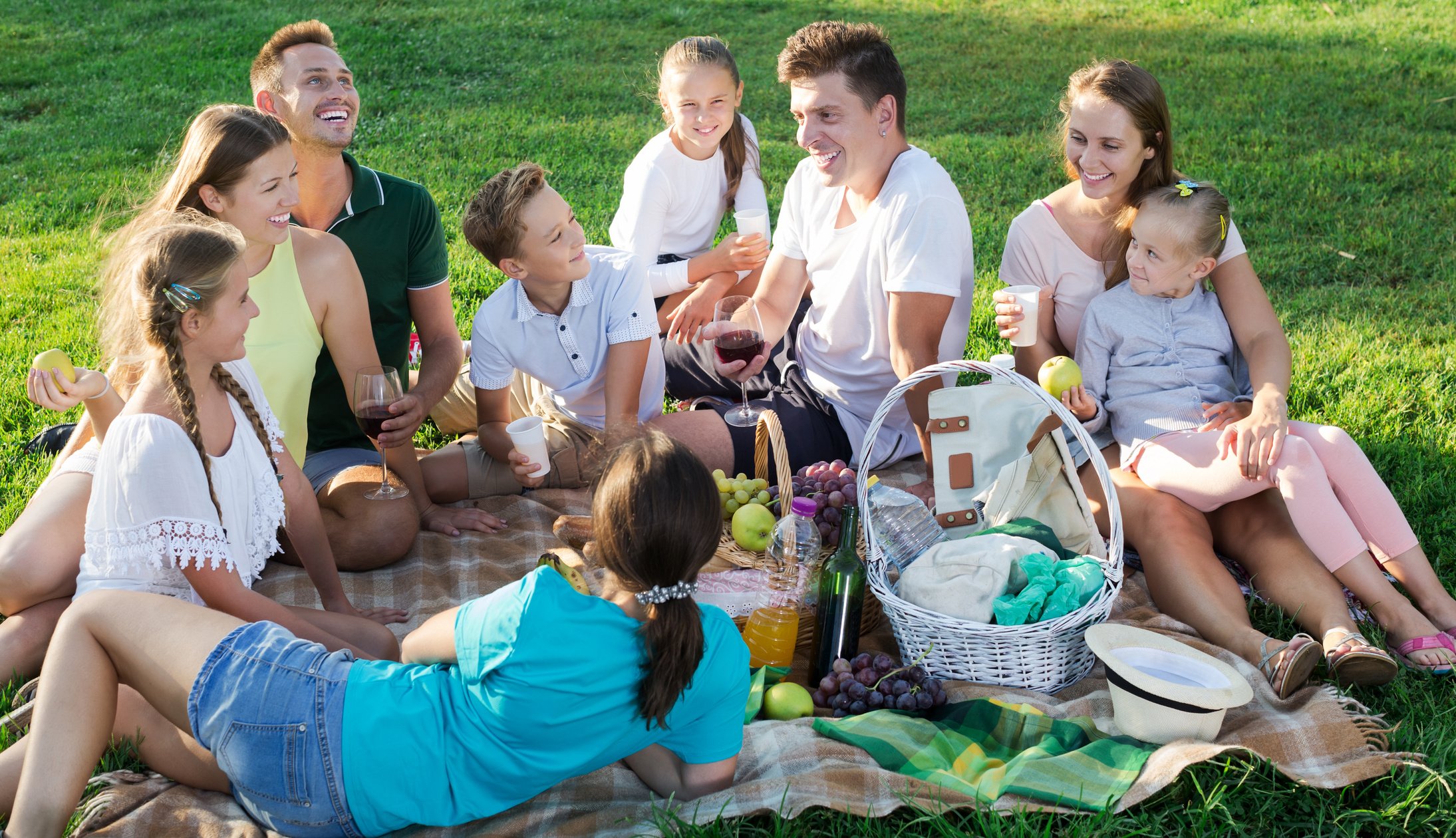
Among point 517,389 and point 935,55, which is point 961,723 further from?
point 935,55

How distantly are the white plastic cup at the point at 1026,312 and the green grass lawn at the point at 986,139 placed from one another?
3.77 feet

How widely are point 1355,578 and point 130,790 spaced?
3459 millimetres

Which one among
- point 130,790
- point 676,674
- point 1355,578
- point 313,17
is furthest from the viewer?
point 313,17

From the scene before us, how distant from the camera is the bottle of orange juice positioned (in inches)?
131

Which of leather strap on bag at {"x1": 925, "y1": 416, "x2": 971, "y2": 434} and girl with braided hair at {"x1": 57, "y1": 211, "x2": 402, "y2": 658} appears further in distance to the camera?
leather strap on bag at {"x1": 925, "y1": 416, "x2": 971, "y2": 434}

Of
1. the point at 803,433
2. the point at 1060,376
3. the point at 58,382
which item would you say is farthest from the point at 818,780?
the point at 58,382

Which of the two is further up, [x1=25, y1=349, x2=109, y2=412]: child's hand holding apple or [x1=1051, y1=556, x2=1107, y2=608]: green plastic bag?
[x1=25, y1=349, x2=109, y2=412]: child's hand holding apple

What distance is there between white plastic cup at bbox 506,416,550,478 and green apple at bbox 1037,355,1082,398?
5.47ft

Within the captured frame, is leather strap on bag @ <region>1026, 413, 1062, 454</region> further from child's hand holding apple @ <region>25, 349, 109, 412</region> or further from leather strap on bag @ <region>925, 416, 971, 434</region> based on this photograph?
child's hand holding apple @ <region>25, 349, 109, 412</region>

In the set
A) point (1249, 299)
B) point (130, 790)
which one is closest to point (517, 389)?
point (130, 790)

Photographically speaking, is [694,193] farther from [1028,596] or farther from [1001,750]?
[1001,750]

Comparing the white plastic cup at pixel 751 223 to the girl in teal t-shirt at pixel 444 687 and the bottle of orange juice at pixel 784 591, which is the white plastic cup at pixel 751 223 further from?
the girl in teal t-shirt at pixel 444 687

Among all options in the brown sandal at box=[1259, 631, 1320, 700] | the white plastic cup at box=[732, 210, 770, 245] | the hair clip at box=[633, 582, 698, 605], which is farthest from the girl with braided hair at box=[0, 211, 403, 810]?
the brown sandal at box=[1259, 631, 1320, 700]

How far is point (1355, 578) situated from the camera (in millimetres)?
3443
